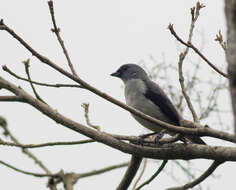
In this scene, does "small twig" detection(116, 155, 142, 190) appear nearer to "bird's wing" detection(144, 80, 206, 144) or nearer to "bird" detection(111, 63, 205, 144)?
"bird" detection(111, 63, 205, 144)

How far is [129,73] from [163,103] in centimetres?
149

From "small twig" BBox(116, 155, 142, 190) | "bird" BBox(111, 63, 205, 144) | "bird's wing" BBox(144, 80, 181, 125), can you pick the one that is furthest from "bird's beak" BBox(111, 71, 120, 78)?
"small twig" BBox(116, 155, 142, 190)

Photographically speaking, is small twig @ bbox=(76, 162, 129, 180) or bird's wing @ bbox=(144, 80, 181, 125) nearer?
small twig @ bbox=(76, 162, 129, 180)

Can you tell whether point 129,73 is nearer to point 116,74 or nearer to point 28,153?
point 116,74

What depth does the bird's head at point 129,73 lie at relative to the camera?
7.50 meters

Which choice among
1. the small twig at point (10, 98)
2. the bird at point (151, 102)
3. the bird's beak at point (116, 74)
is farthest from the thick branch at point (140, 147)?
the bird's beak at point (116, 74)

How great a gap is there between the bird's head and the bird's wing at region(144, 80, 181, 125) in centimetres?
81

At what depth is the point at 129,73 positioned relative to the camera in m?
7.71

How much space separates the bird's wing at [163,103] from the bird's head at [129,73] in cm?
81

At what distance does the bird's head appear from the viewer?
750cm

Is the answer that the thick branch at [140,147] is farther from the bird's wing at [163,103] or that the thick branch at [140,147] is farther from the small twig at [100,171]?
the bird's wing at [163,103]

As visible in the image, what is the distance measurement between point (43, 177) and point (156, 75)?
5.06m

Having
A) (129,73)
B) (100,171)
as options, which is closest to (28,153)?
(100,171)

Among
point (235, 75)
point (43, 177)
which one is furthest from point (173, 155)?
point (235, 75)
